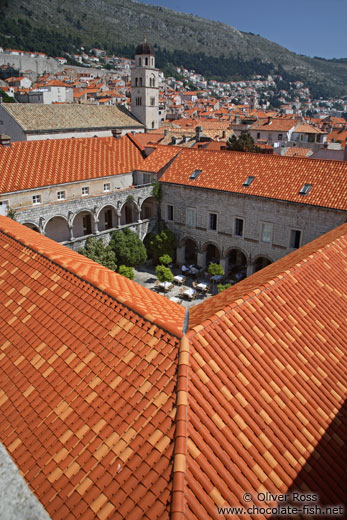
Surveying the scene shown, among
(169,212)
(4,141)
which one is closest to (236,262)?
(169,212)

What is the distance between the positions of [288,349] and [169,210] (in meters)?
26.9

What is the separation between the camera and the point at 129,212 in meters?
36.3

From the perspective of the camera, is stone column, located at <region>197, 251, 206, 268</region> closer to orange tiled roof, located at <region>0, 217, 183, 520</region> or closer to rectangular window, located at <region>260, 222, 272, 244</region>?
rectangular window, located at <region>260, 222, 272, 244</region>

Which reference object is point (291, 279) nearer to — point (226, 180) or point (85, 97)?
point (226, 180)

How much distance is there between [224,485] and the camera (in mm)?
5492

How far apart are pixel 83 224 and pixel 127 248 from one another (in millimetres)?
4049

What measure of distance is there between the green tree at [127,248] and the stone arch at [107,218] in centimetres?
209

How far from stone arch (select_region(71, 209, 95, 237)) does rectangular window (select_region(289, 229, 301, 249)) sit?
567 inches

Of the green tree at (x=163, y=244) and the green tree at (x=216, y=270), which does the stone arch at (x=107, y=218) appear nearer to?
the green tree at (x=163, y=244)

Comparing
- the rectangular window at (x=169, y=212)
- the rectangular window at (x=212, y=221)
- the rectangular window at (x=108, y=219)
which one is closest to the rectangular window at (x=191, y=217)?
the rectangular window at (x=212, y=221)

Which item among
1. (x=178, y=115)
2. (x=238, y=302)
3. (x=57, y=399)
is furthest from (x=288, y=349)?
(x=178, y=115)

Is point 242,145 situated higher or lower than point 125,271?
higher

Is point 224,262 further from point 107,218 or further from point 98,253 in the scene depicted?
point 107,218

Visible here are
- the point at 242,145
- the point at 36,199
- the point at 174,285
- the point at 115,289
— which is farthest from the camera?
the point at 242,145
